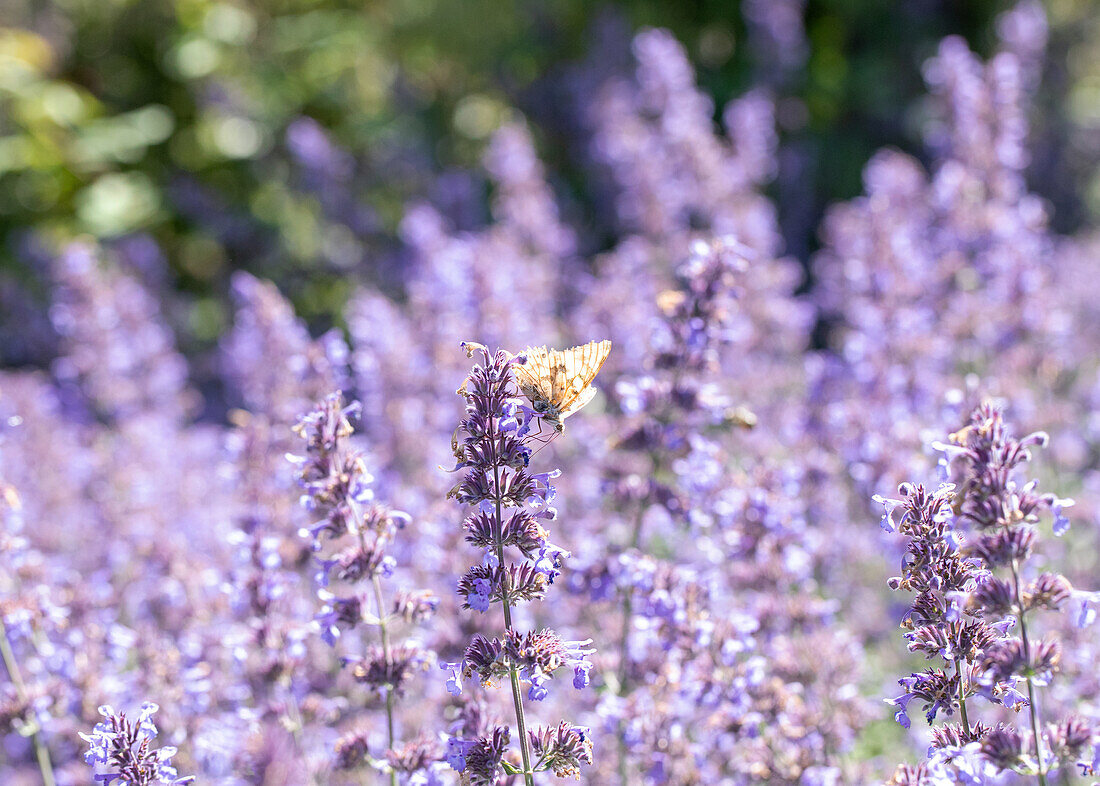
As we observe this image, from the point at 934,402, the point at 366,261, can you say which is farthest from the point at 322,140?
the point at 934,402

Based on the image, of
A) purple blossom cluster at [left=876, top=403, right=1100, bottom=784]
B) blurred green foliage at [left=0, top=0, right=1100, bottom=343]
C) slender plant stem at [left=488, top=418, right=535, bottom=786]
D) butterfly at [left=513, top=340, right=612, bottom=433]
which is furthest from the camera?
blurred green foliage at [left=0, top=0, right=1100, bottom=343]

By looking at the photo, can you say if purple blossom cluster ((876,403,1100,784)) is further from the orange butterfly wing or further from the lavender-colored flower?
the lavender-colored flower

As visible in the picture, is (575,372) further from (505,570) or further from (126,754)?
(126,754)

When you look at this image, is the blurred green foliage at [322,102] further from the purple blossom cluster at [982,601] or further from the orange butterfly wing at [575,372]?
the purple blossom cluster at [982,601]

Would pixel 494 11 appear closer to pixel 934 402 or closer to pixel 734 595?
pixel 934 402

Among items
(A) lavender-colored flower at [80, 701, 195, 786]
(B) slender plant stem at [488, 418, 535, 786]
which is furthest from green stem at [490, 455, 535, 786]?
(A) lavender-colored flower at [80, 701, 195, 786]

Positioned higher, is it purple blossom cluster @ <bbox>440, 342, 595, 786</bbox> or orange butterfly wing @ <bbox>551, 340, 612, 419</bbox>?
orange butterfly wing @ <bbox>551, 340, 612, 419</bbox>

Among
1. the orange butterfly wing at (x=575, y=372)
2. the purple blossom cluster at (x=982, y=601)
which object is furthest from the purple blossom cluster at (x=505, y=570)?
the purple blossom cluster at (x=982, y=601)

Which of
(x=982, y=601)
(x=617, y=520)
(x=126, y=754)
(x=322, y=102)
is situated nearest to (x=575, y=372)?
(x=982, y=601)
